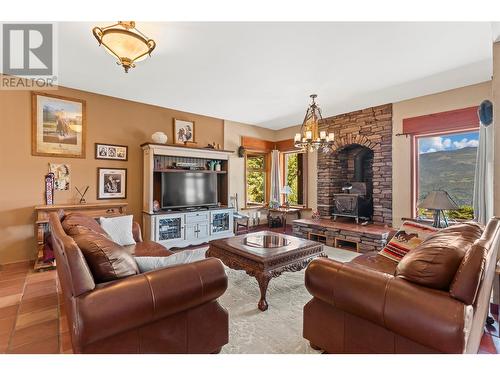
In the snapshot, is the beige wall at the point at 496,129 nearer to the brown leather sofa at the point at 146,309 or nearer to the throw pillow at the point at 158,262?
the brown leather sofa at the point at 146,309

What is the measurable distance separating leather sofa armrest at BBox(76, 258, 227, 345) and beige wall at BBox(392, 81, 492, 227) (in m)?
3.99

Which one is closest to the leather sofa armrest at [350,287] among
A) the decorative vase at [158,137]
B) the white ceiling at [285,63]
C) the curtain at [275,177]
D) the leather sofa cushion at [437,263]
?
the leather sofa cushion at [437,263]

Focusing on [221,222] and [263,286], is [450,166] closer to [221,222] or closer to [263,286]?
[263,286]

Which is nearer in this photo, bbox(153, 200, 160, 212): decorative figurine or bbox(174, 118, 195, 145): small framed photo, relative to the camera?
bbox(153, 200, 160, 212): decorative figurine

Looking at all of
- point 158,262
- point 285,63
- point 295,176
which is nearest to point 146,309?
point 158,262

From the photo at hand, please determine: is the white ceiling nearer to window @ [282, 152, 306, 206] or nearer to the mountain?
the mountain

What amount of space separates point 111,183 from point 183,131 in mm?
1706

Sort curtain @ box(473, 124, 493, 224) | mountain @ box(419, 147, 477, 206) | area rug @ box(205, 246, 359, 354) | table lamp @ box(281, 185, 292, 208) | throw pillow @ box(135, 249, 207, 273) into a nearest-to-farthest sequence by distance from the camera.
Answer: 1. throw pillow @ box(135, 249, 207, 273)
2. area rug @ box(205, 246, 359, 354)
3. curtain @ box(473, 124, 493, 224)
4. mountain @ box(419, 147, 477, 206)
5. table lamp @ box(281, 185, 292, 208)

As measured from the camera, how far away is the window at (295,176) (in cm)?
611

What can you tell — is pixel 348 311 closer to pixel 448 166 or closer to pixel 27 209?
pixel 448 166

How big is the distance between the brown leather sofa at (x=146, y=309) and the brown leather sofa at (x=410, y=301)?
675mm

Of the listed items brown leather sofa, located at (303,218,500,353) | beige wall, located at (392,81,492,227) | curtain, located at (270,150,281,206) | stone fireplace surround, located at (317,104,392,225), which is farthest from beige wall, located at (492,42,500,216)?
curtain, located at (270,150,281,206)

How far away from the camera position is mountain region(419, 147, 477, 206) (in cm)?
372

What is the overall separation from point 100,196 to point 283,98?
11.8 ft
